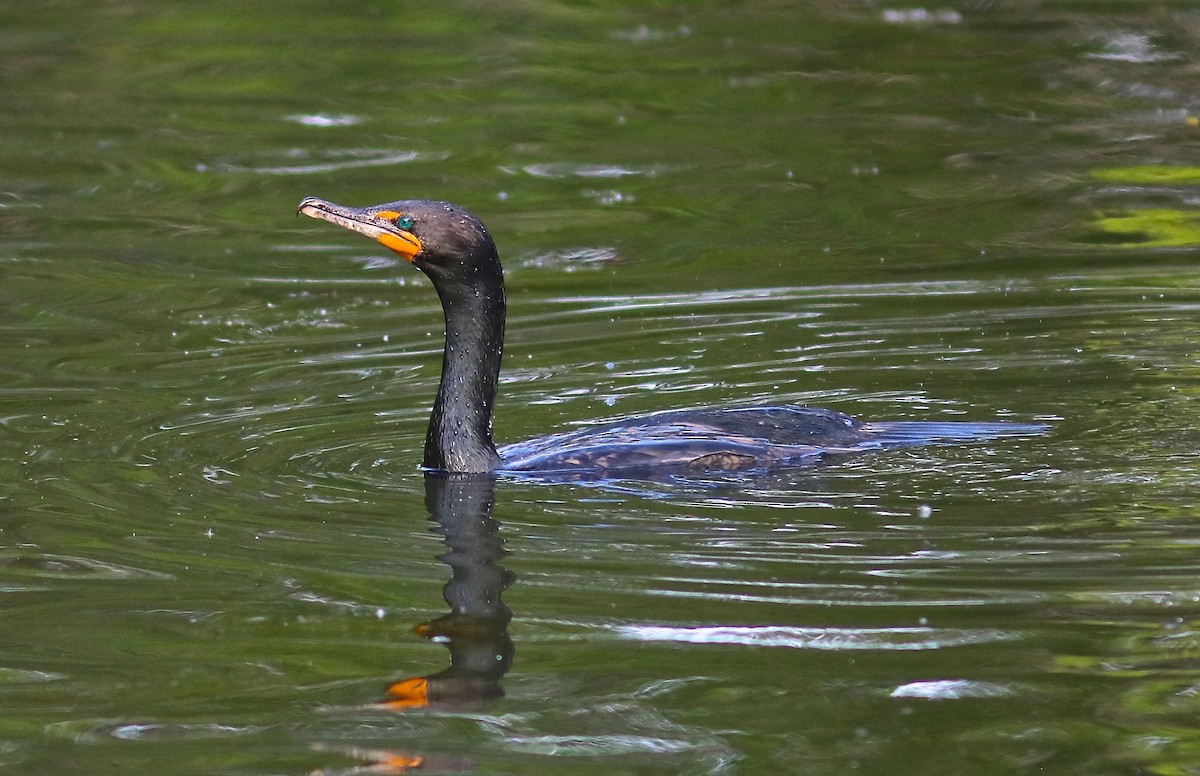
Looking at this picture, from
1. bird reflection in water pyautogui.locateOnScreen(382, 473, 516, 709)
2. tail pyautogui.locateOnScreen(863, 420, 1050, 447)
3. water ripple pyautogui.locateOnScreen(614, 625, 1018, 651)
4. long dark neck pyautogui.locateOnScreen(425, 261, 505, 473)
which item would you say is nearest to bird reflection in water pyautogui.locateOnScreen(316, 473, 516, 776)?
bird reflection in water pyautogui.locateOnScreen(382, 473, 516, 709)

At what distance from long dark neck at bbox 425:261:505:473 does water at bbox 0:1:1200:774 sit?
22cm

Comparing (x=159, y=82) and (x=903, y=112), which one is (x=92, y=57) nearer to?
(x=159, y=82)

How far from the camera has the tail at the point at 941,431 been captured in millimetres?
7816

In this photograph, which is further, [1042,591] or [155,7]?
[155,7]

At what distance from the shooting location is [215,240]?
1251 centimetres

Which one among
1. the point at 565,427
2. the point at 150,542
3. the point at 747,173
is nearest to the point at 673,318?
the point at 565,427

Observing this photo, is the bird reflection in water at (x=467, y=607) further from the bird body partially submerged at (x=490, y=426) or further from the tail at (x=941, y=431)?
the tail at (x=941, y=431)

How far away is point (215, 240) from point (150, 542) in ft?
19.4

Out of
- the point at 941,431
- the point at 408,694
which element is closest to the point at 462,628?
the point at 408,694

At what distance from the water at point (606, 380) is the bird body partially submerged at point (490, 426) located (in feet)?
0.67

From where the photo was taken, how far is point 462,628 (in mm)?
5938

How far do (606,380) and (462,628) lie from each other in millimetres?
3514

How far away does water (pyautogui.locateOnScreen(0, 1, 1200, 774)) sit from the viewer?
5312mm

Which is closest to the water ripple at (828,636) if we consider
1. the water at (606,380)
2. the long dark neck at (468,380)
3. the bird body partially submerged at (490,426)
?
the water at (606,380)
